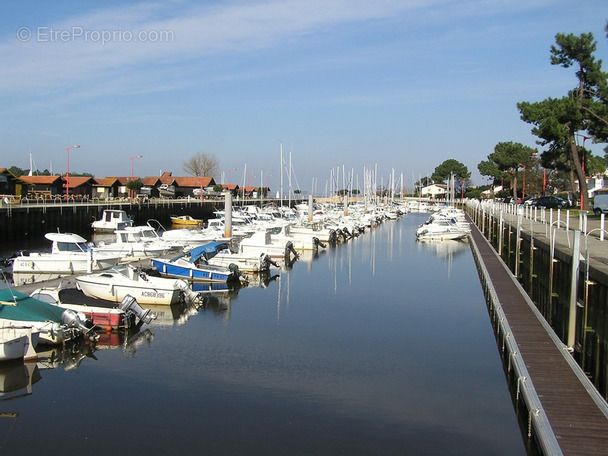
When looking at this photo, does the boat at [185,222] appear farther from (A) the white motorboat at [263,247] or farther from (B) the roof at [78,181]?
(A) the white motorboat at [263,247]

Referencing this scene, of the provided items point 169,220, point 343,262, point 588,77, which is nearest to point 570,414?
point 343,262

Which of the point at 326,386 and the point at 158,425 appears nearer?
the point at 158,425

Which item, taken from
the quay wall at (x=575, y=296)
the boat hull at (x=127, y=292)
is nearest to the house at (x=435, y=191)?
the quay wall at (x=575, y=296)

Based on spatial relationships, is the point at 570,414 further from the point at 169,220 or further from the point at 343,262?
the point at 169,220

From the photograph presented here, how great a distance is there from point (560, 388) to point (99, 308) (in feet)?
49.8

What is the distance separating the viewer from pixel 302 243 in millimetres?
52406

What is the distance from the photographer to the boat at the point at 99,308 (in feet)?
73.1

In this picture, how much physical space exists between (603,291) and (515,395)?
11.4 feet

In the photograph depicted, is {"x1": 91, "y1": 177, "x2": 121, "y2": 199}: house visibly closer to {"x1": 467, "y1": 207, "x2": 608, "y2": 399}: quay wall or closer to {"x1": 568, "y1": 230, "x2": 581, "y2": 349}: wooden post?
{"x1": 467, "y1": 207, "x2": 608, "y2": 399}: quay wall

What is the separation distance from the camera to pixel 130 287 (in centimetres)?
2589

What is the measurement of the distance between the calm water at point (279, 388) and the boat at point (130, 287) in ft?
3.03

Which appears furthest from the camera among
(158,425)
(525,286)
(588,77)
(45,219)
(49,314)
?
(45,219)

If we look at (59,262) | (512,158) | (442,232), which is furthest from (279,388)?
(512,158)

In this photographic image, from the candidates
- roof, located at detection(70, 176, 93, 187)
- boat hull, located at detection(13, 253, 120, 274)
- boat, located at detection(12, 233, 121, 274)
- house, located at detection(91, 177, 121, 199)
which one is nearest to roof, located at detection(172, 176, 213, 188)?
house, located at detection(91, 177, 121, 199)
